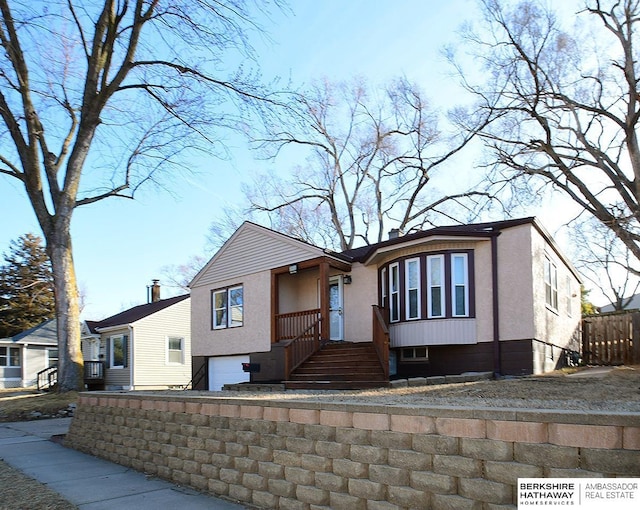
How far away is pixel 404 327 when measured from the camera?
1386 cm

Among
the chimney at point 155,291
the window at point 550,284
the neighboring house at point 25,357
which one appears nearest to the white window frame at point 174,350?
the chimney at point 155,291

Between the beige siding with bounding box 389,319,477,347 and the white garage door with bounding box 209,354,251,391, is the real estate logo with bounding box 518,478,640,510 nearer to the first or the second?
the beige siding with bounding box 389,319,477,347

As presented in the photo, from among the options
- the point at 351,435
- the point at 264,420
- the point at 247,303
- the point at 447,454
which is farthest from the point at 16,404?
the point at 447,454

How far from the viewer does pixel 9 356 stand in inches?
1253

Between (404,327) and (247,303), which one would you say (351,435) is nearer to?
(404,327)

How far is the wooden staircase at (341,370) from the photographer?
11.8 meters

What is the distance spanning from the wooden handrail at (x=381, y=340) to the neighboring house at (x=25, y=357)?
23.6 metres

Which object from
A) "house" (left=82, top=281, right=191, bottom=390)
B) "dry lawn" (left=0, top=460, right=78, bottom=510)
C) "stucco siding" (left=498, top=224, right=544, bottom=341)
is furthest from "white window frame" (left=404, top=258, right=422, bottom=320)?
"house" (left=82, top=281, right=191, bottom=390)

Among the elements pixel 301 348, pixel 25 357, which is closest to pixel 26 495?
pixel 301 348

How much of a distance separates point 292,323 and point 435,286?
481 cm

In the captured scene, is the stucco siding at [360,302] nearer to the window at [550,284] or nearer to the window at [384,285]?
the window at [384,285]

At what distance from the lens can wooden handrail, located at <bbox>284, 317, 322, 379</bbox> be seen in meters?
13.4

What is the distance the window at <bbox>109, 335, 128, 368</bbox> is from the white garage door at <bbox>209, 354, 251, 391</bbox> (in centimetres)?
930

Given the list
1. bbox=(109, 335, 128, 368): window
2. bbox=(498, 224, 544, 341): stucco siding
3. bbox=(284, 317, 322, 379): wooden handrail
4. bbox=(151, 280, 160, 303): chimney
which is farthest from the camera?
bbox=(151, 280, 160, 303): chimney
